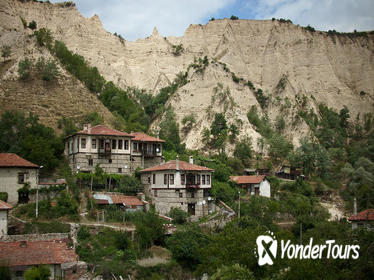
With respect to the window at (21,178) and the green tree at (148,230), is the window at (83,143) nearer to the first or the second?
the window at (21,178)

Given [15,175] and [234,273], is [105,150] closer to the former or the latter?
[15,175]

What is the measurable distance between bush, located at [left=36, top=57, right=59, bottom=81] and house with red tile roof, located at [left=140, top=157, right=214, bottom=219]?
85.3ft

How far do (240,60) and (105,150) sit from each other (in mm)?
55549

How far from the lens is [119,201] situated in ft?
133

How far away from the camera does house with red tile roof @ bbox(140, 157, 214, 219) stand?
4253cm

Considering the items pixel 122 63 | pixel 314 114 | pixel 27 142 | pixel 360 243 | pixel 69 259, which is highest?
pixel 122 63

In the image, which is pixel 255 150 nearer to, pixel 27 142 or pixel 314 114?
pixel 314 114

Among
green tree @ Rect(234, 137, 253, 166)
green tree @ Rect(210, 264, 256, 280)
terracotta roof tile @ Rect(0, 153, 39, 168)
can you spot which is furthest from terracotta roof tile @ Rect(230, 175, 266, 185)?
green tree @ Rect(210, 264, 256, 280)

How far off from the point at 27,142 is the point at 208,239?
66.0 feet

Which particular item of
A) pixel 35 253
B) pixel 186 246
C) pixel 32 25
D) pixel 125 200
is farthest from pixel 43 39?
pixel 186 246

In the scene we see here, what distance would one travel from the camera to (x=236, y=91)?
8469 centimetres

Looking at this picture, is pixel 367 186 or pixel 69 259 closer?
pixel 69 259

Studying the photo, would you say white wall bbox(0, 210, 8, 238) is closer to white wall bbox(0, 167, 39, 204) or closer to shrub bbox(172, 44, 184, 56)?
white wall bbox(0, 167, 39, 204)

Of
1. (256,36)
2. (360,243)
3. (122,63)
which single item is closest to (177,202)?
(360,243)
